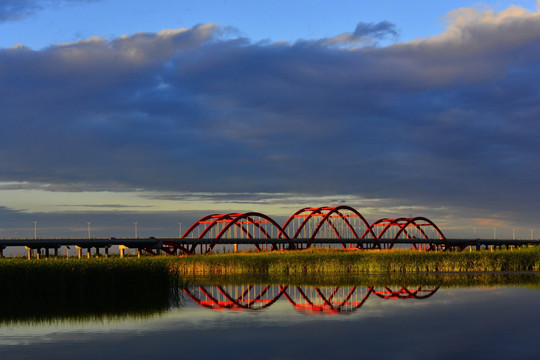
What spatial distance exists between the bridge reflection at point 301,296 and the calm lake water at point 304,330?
93 mm

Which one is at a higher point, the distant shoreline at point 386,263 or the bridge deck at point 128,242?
the bridge deck at point 128,242

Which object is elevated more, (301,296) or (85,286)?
(85,286)

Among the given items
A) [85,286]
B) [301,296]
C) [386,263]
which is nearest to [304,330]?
[301,296]

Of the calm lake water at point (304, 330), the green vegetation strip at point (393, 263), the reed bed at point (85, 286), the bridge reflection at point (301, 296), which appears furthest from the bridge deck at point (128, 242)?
the calm lake water at point (304, 330)

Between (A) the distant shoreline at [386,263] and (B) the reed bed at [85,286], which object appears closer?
(B) the reed bed at [85,286]

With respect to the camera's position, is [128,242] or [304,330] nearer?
[304,330]

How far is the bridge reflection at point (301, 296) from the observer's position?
3116cm

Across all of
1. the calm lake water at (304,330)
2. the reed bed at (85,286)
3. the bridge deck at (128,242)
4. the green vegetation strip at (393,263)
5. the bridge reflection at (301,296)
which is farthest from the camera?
the bridge deck at (128,242)

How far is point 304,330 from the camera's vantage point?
914 inches

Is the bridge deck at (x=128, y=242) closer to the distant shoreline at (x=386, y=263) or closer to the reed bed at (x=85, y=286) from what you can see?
the distant shoreline at (x=386, y=263)

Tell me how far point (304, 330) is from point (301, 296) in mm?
12417

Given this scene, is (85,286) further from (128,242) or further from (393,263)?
(128,242)

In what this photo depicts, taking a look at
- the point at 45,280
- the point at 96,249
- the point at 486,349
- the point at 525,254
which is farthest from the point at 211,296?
the point at 96,249

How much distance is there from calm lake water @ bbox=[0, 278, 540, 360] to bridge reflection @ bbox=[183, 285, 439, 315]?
9 centimetres
